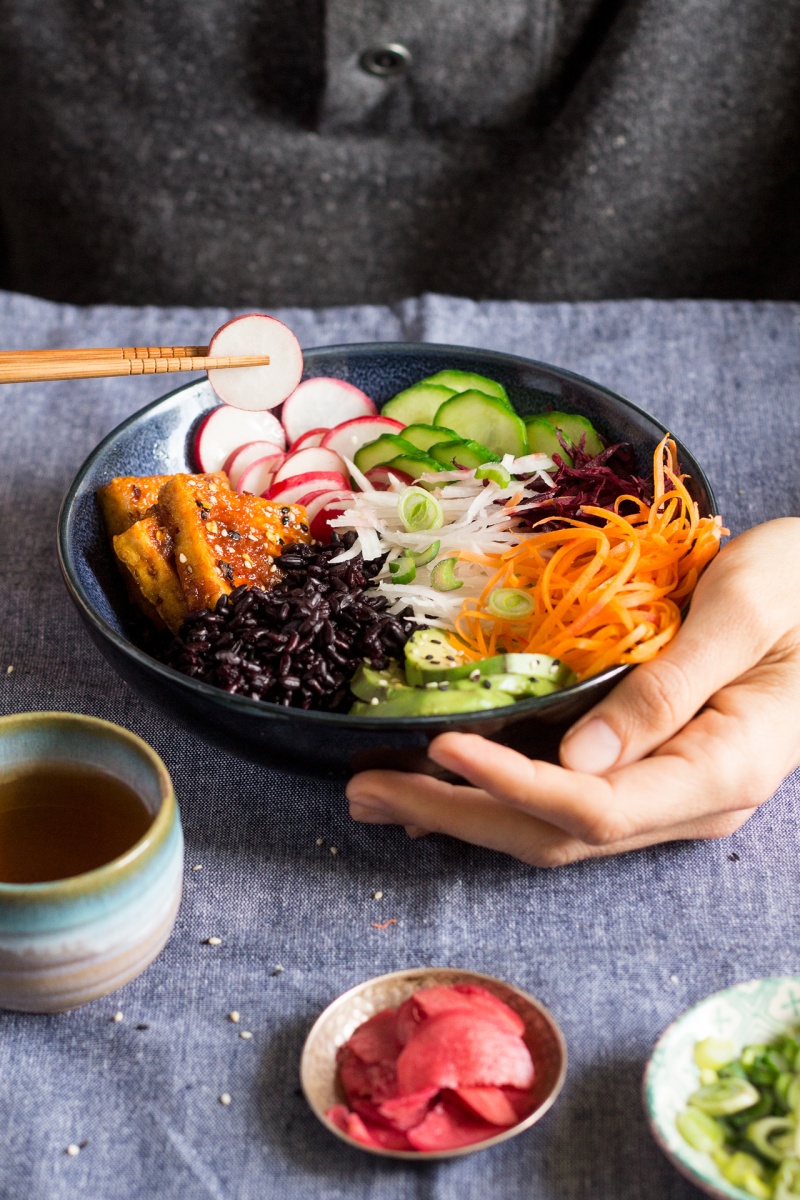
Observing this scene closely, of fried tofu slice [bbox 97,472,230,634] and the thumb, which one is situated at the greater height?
the thumb

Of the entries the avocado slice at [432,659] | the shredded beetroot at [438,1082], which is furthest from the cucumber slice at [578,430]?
the shredded beetroot at [438,1082]

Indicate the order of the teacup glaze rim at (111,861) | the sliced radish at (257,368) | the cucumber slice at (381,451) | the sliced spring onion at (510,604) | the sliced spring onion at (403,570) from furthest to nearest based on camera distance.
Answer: the cucumber slice at (381,451) < the sliced radish at (257,368) < the sliced spring onion at (403,570) < the sliced spring onion at (510,604) < the teacup glaze rim at (111,861)

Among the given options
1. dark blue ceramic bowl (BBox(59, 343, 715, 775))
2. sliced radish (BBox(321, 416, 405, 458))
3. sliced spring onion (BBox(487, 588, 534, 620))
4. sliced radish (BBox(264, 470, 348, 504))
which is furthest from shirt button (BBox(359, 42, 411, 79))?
sliced spring onion (BBox(487, 588, 534, 620))

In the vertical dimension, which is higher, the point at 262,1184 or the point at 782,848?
the point at 782,848

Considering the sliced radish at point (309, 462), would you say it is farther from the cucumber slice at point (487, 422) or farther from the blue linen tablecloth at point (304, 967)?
the blue linen tablecloth at point (304, 967)

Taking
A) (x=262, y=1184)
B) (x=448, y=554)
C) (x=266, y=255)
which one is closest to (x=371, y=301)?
(x=266, y=255)

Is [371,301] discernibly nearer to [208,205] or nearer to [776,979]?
[208,205]

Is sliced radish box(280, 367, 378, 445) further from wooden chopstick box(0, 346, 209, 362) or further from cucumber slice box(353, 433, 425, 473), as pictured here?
wooden chopstick box(0, 346, 209, 362)
